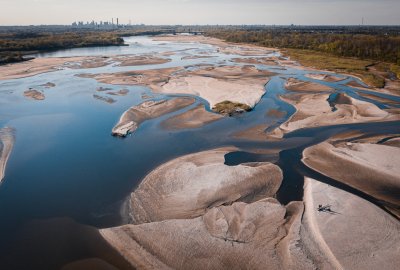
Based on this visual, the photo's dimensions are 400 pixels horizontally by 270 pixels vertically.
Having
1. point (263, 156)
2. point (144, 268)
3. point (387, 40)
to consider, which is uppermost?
point (387, 40)

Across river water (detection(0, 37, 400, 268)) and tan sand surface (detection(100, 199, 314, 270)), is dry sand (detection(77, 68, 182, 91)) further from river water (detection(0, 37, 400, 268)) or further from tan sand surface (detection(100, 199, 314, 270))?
tan sand surface (detection(100, 199, 314, 270))

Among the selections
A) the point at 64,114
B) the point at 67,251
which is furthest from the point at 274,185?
the point at 64,114

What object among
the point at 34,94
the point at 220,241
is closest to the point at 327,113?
the point at 220,241

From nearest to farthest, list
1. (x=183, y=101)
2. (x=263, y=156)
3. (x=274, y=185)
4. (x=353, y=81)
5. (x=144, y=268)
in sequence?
1. (x=144, y=268)
2. (x=274, y=185)
3. (x=263, y=156)
4. (x=183, y=101)
5. (x=353, y=81)

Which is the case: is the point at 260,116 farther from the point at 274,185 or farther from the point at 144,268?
the point at 144,268

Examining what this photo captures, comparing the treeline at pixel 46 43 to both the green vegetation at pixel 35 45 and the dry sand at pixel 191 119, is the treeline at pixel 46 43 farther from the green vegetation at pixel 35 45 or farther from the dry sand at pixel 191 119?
the dry sand at pixel 191 119

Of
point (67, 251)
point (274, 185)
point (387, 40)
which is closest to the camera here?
point (67, 251)
